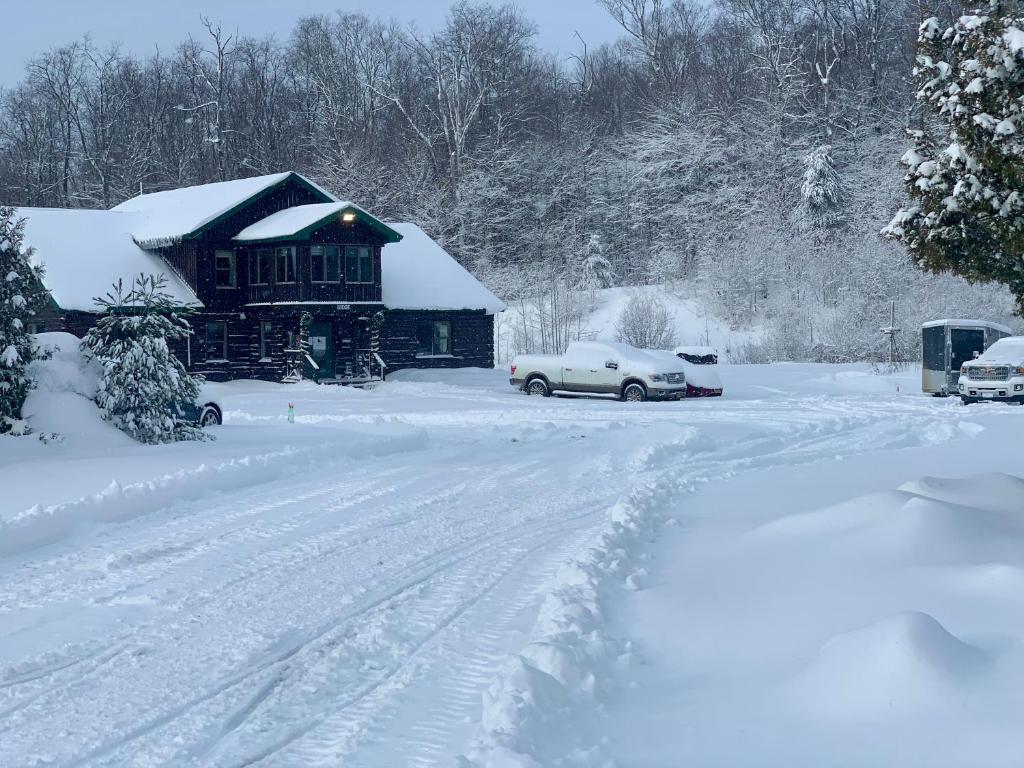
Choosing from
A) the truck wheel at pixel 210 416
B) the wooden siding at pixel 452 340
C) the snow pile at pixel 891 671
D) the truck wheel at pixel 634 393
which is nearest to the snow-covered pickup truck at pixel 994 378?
the truck wheel at pixel 634 393

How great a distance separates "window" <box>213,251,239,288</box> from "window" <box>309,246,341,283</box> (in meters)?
3.24

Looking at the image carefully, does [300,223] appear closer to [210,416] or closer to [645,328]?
[645,328]

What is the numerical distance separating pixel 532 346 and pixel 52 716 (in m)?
45.2

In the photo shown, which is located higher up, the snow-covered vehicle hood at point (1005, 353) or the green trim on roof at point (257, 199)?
the green trim on roof at point (257, 199)

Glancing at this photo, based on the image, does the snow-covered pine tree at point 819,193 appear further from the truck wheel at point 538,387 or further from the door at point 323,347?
the truck wheel at point 538,387

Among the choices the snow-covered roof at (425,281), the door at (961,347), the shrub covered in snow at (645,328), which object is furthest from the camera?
the shrub covered in snow at (645,328)

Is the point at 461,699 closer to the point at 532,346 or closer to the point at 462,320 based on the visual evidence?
the point at 462,320

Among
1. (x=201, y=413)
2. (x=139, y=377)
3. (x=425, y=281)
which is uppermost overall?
(x=425, y=281)

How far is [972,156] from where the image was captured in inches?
424

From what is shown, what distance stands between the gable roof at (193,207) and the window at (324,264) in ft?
10.7

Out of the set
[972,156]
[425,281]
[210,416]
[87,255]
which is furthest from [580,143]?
[972,156]

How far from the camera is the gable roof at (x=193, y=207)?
38.6 metres

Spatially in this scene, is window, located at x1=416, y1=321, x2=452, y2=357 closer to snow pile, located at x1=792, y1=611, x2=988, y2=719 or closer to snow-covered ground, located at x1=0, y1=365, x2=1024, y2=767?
snow-covered ground, located at x1=0, y1=365, x2=1024, y2=767

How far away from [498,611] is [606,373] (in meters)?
22.7
